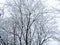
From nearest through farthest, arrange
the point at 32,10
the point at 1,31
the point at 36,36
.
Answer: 1. the point at 32,10
2. the point at 1,31
3. the point at 36,36

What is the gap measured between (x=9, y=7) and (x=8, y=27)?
9.89 feet

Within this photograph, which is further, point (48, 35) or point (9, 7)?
point (48, 35)

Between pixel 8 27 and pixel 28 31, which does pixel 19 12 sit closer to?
pixel 28 31

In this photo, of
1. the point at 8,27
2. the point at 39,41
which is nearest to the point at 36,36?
the point at 39,41

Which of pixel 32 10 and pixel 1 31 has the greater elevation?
pixel 32 10

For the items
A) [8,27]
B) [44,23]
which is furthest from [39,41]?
[8,27]

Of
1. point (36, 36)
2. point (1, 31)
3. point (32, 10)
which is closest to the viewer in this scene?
point (32, 10)

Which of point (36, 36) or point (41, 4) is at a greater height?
point (41, 4)

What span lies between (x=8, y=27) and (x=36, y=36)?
3.36 meters

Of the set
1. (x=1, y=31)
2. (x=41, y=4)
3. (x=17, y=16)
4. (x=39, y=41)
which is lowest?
(x=39, y=41)

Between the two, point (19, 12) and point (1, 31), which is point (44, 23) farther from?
point (1, 31)

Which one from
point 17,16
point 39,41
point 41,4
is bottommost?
point 39,41

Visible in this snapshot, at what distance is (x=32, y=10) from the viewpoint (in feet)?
47.1

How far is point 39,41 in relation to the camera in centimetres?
1680
